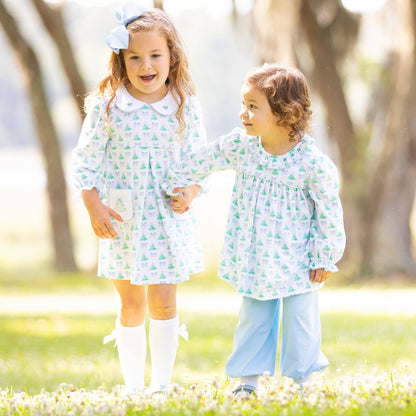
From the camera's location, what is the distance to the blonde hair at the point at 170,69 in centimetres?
383

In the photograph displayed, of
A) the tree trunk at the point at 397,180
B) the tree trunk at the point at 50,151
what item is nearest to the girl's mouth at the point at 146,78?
the tree trunk at the point at 397,180

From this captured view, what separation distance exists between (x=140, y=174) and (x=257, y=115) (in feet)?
2.03

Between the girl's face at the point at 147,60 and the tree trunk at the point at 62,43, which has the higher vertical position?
the tree trunk at the point at 62,43

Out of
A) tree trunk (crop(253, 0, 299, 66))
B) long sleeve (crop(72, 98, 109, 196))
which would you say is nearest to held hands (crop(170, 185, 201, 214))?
long sleeve (crop(72, 98, 109, 196))

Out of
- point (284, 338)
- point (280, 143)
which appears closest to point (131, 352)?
point (284, 338)

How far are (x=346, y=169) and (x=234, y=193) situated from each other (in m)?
9.22

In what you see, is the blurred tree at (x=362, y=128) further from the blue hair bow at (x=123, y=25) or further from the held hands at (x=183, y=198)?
the held hands at (x=183, y=198)

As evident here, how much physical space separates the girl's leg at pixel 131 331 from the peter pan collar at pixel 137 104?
841mm

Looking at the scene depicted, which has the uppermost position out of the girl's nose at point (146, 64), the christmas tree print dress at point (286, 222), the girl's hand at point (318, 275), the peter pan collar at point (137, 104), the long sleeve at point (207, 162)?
the girl's nose at point (146, 64)

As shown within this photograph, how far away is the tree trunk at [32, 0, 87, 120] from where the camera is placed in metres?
13.6

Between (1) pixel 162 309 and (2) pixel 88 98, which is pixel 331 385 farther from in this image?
(2) pixel 88 98

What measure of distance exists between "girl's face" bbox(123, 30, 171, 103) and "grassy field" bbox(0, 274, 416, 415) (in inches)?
55.7

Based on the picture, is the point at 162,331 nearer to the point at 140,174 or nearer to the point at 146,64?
the point at 140,174

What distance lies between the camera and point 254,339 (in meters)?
3.82
